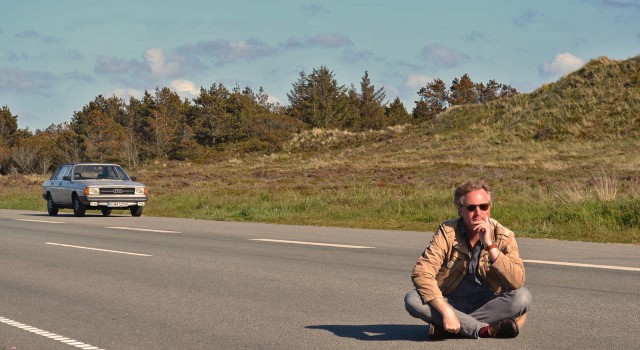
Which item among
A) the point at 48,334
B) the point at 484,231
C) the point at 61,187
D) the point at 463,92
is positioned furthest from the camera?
the point at 463,92

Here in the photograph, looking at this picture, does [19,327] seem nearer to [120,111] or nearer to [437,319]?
[437,319]

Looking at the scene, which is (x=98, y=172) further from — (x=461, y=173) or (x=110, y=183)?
(x=461, y=173)

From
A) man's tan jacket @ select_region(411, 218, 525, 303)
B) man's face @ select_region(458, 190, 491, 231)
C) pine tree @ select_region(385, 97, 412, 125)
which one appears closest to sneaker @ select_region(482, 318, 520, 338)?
man's tan jacket @ select_region(411, 218, 525, 303)

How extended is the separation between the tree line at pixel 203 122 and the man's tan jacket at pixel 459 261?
3652 inches

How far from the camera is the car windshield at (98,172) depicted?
2986cm

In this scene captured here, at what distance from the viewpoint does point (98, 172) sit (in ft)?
98.9

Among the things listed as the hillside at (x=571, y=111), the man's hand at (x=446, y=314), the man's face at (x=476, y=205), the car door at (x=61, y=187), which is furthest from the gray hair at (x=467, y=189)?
the hillside at (x=571, y=111)

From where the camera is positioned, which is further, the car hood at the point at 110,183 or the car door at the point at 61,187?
the car door at the point at 61,187

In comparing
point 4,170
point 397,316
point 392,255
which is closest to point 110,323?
point 397,316

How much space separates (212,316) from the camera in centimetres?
868

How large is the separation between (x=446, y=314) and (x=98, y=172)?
81.0 ft

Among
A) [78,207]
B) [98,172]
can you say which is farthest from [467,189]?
[98,172]

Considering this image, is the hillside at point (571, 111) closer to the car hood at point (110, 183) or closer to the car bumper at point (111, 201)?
the car hood at point (110, 183)

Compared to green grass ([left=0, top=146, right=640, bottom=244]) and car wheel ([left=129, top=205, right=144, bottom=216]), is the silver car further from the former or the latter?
green grass ([left=0, top=146, right=640, bottom=244])
